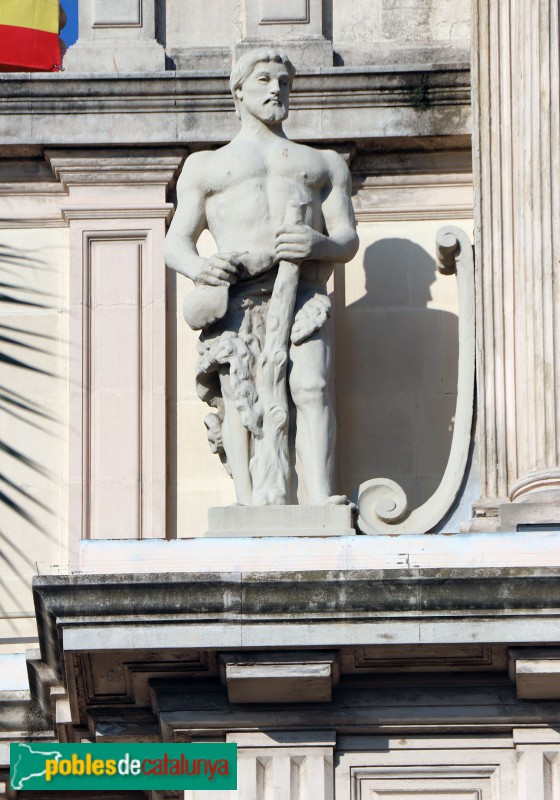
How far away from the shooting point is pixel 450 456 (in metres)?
17.4

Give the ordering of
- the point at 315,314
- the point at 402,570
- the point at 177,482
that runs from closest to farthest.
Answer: the point at 402,570
the point at 315,314
the point at 177,482

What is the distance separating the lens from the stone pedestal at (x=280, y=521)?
1641cm

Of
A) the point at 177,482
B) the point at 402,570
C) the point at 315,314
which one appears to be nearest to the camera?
the point at 402,570

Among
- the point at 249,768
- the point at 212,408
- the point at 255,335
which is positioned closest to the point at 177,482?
the point at 212,408

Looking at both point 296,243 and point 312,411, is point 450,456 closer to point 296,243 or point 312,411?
point 312,411

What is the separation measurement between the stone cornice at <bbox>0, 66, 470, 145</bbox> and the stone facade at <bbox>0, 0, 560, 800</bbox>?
0.01 metres

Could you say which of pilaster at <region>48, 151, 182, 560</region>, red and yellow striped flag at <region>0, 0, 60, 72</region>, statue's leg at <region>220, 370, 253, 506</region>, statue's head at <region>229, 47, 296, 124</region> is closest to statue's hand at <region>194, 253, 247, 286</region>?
statue's leg at <region>220, 370, 253, 506</region>

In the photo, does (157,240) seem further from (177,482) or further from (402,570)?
(402,570)

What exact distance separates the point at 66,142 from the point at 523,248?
9.90 feet

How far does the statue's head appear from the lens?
1733 centimetres

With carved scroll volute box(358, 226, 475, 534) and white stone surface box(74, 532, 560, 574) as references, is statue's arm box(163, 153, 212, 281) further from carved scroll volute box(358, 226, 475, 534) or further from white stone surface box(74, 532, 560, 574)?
white stone surface box(74, 532, 560, 574)

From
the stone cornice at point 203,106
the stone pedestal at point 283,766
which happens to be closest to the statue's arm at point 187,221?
the stone cornice at point 203,106

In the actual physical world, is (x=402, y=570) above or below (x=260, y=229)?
below

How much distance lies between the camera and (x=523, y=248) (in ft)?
56.8
